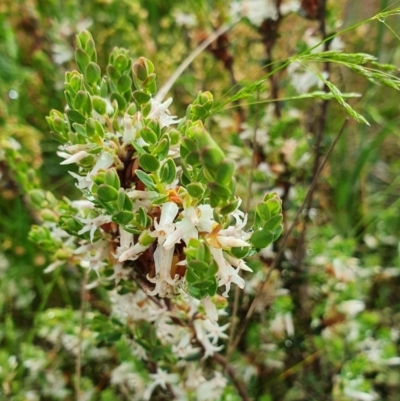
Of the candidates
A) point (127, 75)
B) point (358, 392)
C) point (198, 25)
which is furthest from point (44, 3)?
point (358, 392)

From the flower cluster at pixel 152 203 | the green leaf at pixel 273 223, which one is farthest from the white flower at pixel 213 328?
the green leaf at pixel 273 223

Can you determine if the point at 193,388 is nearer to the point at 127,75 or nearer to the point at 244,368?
the point at 244,368

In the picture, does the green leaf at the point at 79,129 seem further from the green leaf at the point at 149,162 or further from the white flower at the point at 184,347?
the white flower at the point at 184,347

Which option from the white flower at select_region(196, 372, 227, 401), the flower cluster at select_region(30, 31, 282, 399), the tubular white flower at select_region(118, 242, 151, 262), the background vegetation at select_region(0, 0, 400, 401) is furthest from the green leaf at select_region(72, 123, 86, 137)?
the white flower at select_region(196, 372, 227, 401)

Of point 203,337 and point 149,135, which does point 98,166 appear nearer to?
point 149,135

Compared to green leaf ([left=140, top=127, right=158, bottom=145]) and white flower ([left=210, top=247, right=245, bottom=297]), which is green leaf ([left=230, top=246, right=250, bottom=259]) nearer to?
white flower ([left=210, top=247, right=245, bottom=297])

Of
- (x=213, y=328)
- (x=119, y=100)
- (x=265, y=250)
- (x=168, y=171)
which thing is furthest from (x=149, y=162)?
(x=265, y=250)
